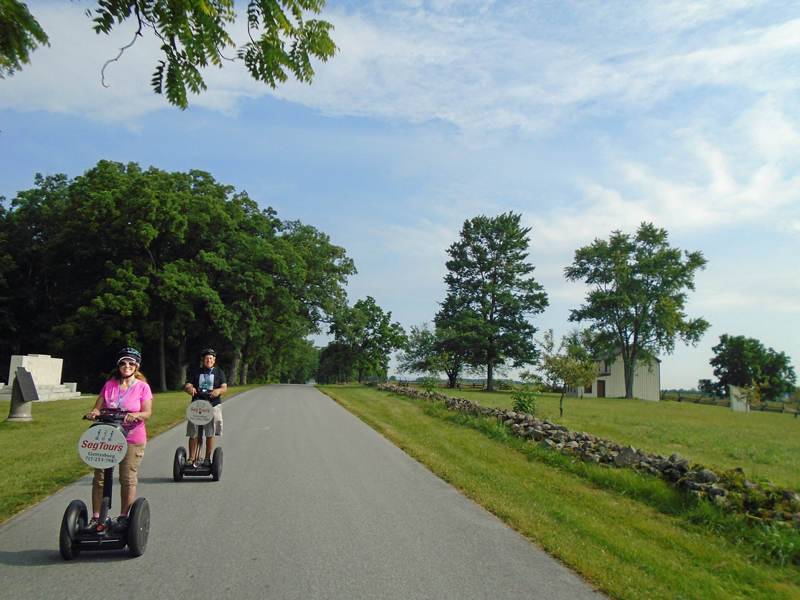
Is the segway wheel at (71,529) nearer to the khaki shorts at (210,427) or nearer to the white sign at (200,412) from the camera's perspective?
the white sign at (200,412)

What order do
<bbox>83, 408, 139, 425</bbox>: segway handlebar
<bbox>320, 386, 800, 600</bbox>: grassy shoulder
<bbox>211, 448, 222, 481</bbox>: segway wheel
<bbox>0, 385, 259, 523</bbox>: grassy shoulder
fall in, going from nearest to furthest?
<bbox>320, 386, 800, 600</bbox>: grassy shoulder, <bbox>83, 408, 139, 425</bbox>: segway handlebar, <bbox>0, 385, 259, 523</bbox>: grassy shoulder, <bbox>211, 448, 222, 481</bbox>: segway wheel

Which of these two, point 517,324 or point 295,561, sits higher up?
point 517,324

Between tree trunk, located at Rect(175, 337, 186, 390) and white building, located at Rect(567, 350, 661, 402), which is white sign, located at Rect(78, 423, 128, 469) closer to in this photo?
tree trunk, located at Rect(175, 337, 186, 390)

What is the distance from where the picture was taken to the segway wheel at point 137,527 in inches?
186

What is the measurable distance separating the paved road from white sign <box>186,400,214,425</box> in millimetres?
902

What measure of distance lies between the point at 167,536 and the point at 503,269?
171ft

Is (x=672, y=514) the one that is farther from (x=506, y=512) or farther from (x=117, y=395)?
(x=117, y=395)

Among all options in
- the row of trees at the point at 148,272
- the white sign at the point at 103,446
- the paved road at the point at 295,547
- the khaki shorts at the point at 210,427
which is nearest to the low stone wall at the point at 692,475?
the paved road at the point at 295,547

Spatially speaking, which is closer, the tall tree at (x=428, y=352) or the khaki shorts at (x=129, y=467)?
the khaki shorts at (x=129, y=467)

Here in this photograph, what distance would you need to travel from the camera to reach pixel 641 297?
54.0m

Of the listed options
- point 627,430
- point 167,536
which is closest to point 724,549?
point 167,536

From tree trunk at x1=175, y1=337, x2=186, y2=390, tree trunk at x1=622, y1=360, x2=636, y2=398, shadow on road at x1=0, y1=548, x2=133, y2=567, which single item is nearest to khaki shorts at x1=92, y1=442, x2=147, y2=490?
shadow on road at x1=0, y1=548, x2=133, y2=567

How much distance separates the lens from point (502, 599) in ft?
13.8

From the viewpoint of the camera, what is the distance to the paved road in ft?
13.9
